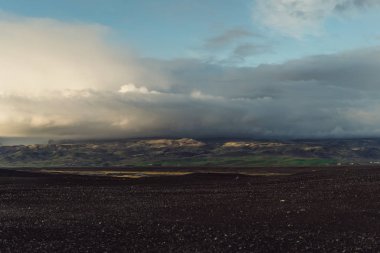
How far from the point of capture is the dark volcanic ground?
20.2 metres

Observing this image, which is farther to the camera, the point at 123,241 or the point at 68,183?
the point at 68,183

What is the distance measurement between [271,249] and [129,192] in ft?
101

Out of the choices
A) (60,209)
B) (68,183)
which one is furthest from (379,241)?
(68,183)

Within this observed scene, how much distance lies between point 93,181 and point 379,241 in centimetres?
4889

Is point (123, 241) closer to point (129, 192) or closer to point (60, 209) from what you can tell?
point (60, 209)

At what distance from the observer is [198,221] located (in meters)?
27.4

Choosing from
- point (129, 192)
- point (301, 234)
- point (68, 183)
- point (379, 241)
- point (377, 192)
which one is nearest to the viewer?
point (379, 241)

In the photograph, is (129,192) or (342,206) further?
(129,192)

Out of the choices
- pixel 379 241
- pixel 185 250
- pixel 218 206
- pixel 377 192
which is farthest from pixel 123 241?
pixel 377 192

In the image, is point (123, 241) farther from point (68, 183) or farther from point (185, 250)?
point (68, 183)

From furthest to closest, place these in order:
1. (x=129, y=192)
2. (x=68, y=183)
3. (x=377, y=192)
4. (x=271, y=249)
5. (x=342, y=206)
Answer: (x=68, y=183)
(x=129, y=192)
(x=377, y=192)
(x=342, y=206)
(x=271, y=249)

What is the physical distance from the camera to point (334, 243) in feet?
66.2

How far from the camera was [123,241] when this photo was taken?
21.4 metres

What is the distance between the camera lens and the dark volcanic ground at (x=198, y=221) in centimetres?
→ 2025
